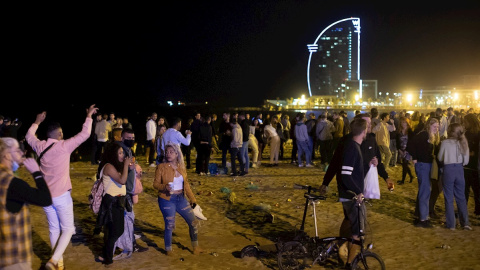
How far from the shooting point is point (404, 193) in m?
11.3

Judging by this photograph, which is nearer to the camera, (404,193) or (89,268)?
(89,268)

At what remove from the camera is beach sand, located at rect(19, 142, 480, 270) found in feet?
21.6

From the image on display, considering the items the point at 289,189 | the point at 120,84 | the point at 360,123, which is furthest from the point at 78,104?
the point at 360,123

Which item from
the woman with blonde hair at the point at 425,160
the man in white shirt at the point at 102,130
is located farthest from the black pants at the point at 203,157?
the woman with blonde hair at the point at 425,160

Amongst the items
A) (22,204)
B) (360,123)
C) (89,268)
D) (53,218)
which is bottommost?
(89,268)

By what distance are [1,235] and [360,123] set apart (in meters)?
4.06

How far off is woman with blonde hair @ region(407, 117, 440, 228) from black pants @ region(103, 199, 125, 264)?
16.6ft

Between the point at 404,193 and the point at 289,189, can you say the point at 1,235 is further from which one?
the point at 404,193

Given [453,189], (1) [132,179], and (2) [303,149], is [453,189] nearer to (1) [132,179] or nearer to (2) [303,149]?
(1) [132,179]

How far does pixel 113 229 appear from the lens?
20.2 feet

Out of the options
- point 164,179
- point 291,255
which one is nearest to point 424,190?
point 291,255

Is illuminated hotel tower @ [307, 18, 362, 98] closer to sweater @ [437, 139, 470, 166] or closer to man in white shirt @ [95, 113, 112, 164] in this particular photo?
man in white shirt @ [95, 113, 112, 164]

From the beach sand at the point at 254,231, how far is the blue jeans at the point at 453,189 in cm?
25

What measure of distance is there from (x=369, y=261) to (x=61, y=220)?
3626 millimetres
